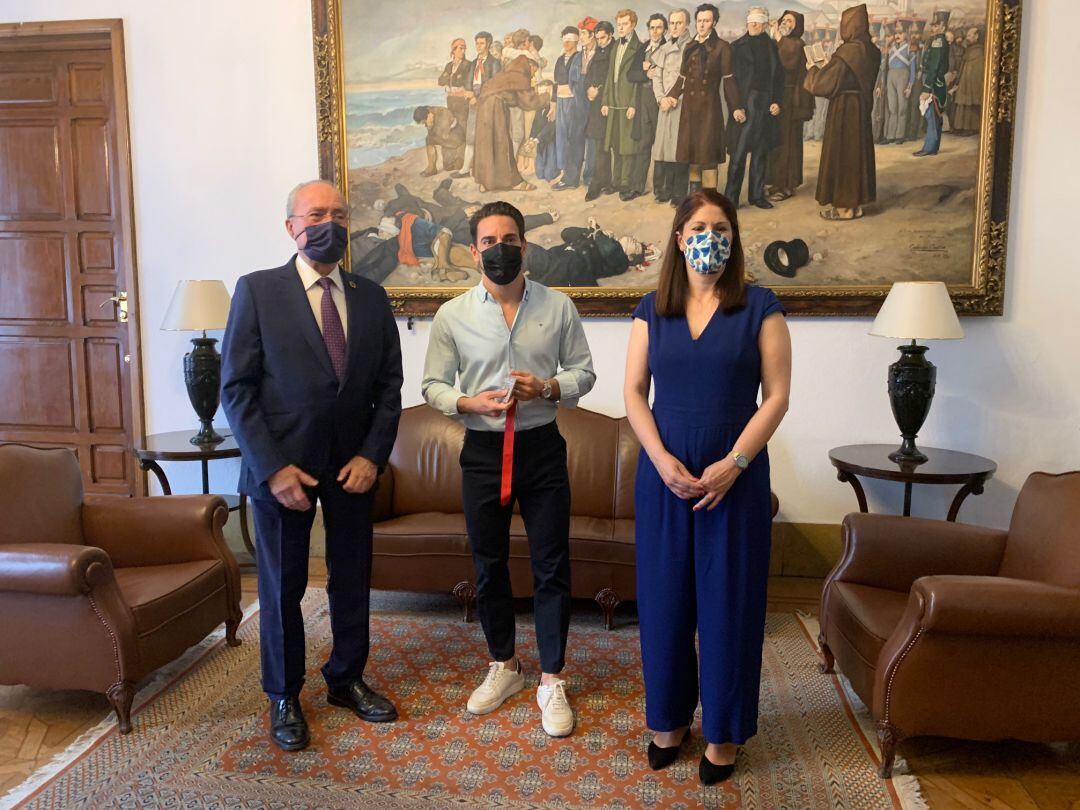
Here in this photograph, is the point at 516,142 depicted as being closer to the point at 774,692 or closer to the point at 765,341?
the point at 765,341

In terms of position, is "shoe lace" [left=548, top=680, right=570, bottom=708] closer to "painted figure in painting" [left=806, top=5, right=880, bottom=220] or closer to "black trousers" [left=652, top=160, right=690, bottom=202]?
"black trousers" [left=652, top=160, right=690, bottom=202]

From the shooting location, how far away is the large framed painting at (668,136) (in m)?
3.59

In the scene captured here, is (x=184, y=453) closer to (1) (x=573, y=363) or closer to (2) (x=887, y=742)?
(1) (x=573, y=363)

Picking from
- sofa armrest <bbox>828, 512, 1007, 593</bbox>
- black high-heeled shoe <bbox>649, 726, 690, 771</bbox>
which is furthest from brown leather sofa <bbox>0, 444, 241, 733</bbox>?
sofa armrest <bbox>828, 512, 1007, 593</bbox>

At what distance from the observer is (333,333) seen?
2.39 m

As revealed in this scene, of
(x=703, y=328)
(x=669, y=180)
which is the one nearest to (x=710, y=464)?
(x=703, y=328)

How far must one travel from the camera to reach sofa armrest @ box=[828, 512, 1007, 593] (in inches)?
108

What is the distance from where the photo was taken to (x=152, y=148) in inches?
166

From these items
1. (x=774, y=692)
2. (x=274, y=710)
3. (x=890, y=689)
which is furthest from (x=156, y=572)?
(x=890, y=689)

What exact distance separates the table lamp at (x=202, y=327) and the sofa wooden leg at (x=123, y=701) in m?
1.48

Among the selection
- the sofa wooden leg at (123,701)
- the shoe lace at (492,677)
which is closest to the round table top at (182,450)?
the sofa wooden leg at (123,701)

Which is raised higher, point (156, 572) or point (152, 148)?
point (152, 148)

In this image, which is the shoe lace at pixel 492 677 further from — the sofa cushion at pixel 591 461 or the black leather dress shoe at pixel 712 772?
the sofa cushion at pixel 591 461

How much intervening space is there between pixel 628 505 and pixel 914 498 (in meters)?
1.40
